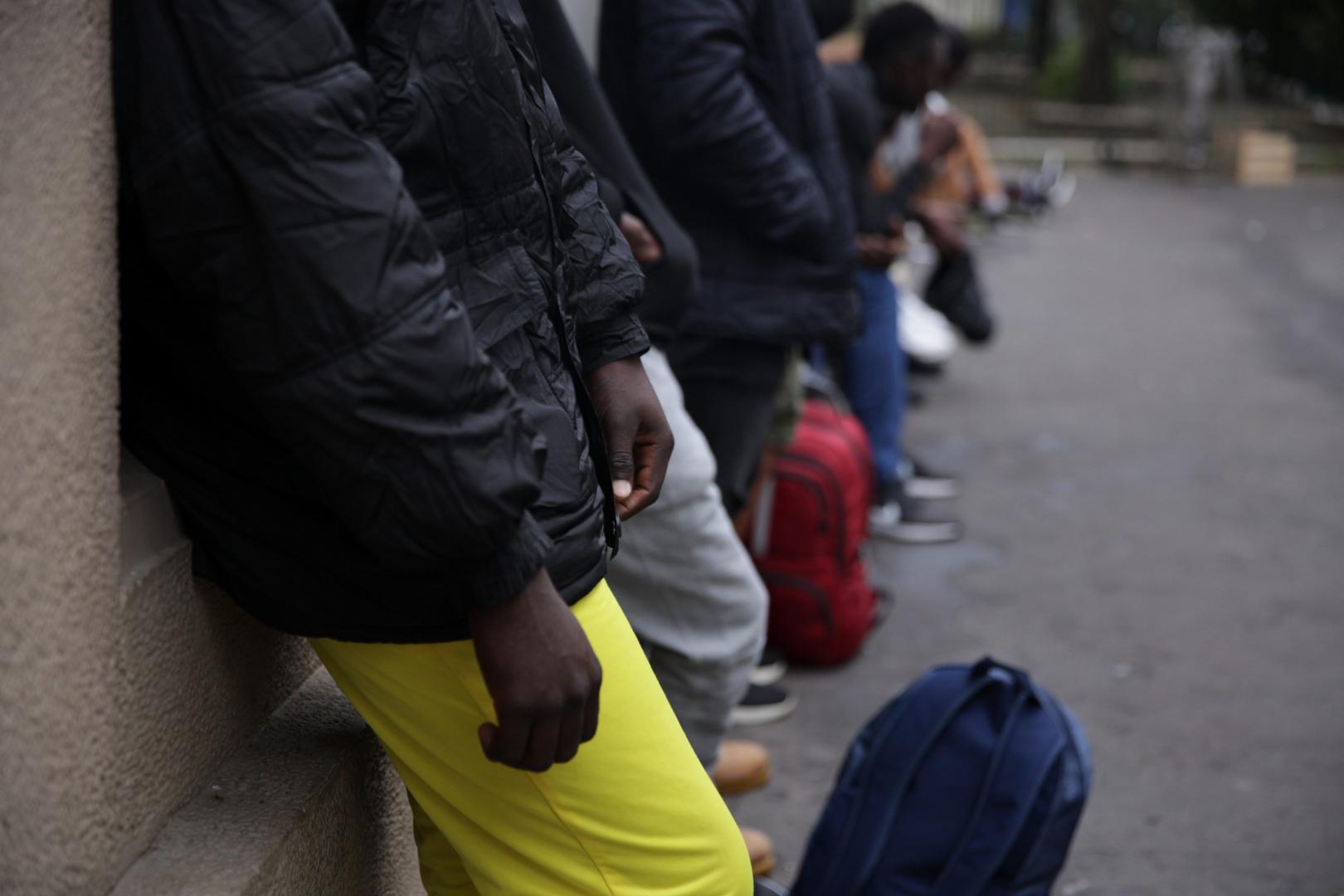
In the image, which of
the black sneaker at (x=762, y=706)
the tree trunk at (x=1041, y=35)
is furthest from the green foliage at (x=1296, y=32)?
the black sneaker at (x=762, y=706)

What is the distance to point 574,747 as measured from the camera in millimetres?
1443

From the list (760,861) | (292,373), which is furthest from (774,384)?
(292,373)

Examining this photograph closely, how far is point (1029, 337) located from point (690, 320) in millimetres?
5659

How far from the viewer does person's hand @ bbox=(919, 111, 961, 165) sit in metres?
5.69

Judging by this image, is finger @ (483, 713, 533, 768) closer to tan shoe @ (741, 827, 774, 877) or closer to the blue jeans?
tan shoe @ (741, 827, 774, 877)

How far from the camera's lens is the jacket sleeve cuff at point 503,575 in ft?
4.44

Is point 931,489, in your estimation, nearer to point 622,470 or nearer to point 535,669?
point 622,470

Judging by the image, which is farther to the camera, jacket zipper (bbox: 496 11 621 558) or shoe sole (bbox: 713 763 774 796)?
shoe sole (bbox: 713 763 774 796)

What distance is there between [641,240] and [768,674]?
1727mm

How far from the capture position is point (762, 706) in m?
3.81

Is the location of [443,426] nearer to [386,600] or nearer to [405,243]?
[405,243]

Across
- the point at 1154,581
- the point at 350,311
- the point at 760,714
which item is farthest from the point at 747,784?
the point at 350,311

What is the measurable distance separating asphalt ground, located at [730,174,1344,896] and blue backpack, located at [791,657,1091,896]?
426 mm

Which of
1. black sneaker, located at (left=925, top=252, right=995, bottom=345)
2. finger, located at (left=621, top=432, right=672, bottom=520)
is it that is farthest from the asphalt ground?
finger, located at (left=621, top=432, right=672, bottom=520)
